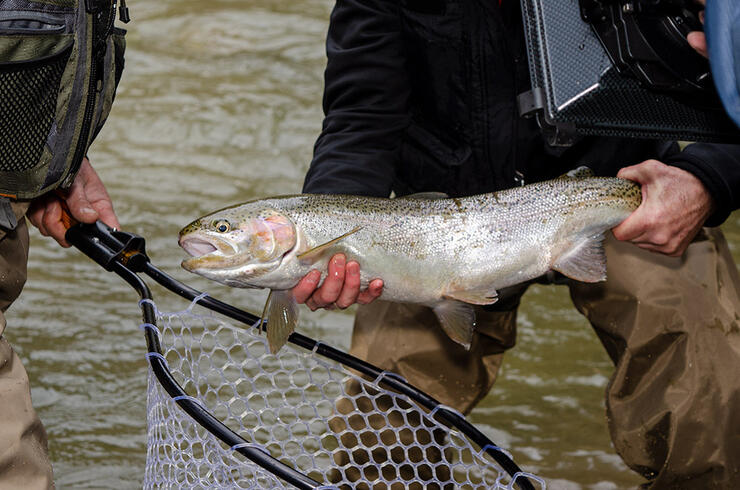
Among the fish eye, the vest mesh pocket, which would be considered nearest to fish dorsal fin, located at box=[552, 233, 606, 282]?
the fish eye

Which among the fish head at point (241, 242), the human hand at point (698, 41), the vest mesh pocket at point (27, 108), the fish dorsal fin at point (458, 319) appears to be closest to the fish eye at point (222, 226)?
the fish head at point (241, 242)

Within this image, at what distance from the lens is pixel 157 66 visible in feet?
21.4

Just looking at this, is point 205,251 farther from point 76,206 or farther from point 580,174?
point 580,174

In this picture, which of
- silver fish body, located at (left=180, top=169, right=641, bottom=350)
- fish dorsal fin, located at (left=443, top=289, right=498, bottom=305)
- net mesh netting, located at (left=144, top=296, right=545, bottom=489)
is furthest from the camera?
fish dorsal fin, located at (left=443, top=289, right=498, bottom=305)

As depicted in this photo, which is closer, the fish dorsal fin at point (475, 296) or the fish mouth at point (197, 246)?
the fish mouth at point (197, 246)

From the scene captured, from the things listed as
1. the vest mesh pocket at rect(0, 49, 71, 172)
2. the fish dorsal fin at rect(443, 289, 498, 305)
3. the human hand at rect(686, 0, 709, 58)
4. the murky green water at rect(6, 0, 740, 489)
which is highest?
the human hand at rect(686, 0, 709, 58)

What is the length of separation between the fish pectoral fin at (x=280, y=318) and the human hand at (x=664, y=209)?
795 mm

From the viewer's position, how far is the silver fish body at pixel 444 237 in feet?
6.94

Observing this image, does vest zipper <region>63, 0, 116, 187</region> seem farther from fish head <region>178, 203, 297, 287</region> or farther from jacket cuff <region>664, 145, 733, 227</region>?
jacket cuff <region>664, 145, 733, 227</region>

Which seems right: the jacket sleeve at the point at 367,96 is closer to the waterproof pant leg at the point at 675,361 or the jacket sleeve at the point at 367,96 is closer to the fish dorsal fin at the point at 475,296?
the fish dorsal fin at the point at 475,296

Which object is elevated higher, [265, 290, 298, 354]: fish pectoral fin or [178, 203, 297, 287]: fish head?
[178, 203, 297, 287]: fish head

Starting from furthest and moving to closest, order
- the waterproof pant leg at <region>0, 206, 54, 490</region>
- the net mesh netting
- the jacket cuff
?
the jacket cuff, the net mesh netting, the waterproof pant leg at <region>0, 206, 54, 490</region>

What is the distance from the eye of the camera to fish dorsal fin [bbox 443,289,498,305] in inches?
87.8

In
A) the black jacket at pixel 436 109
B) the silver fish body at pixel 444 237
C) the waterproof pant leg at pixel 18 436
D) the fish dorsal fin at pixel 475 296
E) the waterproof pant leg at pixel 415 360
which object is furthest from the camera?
the waterproof pant leg at pixel 415 360
